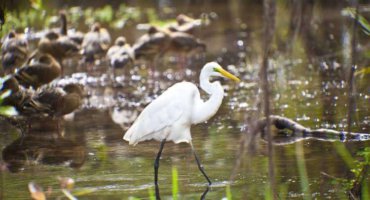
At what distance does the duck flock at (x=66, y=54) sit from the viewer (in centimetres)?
1208

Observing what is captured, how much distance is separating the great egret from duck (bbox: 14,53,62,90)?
5.28 metres

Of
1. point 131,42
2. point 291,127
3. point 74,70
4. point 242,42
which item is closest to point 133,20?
point 131,42

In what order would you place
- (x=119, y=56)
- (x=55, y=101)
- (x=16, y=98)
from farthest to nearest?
(x=119, y=56)
(x=55, y=101)
(x=16, y=98)

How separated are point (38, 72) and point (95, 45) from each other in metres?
4.52

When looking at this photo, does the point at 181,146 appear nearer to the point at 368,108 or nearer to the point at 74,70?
the point at 368,108

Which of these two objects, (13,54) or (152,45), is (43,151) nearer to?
(13,54)

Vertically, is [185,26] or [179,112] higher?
[185,26]

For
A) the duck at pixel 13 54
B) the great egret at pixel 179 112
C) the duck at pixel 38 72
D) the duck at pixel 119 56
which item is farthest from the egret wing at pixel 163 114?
the duck at pixel 119 56

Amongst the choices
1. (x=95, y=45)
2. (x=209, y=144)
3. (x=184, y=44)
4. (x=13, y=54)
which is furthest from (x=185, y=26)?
(x=209, y=144)

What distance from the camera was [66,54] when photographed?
17.5 m

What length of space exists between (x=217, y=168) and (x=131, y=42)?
45.6ft

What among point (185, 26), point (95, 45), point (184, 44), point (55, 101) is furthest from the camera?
point (185, 26)

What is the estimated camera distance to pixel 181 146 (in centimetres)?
1003

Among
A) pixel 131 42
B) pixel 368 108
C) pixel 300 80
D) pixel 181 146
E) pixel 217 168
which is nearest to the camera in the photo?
pixel 217 168
